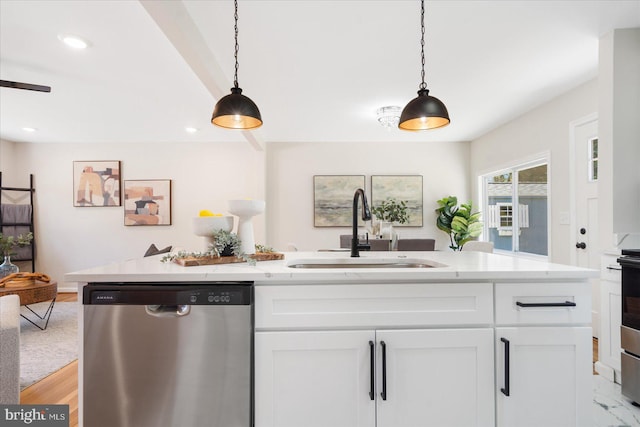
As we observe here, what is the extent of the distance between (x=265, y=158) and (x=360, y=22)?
351 centimetres

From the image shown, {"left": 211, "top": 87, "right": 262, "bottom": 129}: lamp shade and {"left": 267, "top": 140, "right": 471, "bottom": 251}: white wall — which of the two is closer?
{"left": 211, "top": 87, "right": 262, "bottom": 129}: lamp shade

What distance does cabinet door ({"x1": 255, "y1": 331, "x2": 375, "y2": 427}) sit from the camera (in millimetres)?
1213

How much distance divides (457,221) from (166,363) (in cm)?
482

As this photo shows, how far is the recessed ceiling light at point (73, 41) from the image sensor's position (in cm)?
237

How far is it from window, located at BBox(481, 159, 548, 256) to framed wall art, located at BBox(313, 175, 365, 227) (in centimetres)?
205

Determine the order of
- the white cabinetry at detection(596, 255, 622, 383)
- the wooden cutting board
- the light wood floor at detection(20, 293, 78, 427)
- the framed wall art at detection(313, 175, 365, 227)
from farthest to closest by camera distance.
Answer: the framed wall art at detection(313, 175, 365, 227), the white cabinetry at detection(596, 255, 622, 383), the light wood floor at detection(20, 293, 78, 427), the wooden cutting board

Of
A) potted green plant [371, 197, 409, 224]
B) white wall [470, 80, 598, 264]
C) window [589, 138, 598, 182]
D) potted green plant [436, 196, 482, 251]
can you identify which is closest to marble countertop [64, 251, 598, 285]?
window [589, 138, 598, 182]

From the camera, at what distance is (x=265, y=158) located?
5539 millimetres

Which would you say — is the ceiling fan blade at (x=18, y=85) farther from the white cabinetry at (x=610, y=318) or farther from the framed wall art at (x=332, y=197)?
the white cabinetry at (x=610, y=318)

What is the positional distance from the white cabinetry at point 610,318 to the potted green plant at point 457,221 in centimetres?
277

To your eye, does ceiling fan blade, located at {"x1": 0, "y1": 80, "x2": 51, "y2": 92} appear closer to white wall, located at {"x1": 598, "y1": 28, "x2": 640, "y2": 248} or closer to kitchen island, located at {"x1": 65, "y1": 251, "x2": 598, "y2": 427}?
kitchen island, located at {"x1": 65, "y1": 251, "x2": 598, "y2": 427}

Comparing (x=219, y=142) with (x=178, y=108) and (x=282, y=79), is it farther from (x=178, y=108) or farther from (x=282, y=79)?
(x=282, y=79)

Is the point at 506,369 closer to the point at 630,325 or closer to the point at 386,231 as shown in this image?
the point at 630,325

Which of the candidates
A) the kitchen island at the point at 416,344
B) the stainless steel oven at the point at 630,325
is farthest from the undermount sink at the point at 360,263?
the stainless steel oven at the point at 630,325
